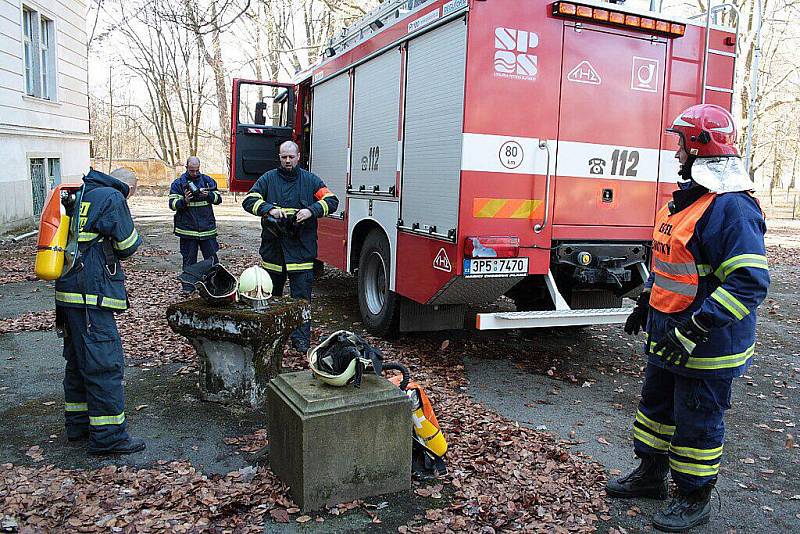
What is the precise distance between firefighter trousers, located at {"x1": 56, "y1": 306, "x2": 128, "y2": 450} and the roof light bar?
402cm

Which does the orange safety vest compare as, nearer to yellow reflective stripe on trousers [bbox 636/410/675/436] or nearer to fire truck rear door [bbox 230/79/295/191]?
yellow reflective stripe on trousers [bbox 636/410/675/436]

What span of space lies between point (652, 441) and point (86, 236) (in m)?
3.43

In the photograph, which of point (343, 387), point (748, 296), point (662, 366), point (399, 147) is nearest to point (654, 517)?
point (662, 366)

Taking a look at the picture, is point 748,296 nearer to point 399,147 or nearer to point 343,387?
point 343,387

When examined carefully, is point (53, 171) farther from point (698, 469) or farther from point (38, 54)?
point (698, 469)

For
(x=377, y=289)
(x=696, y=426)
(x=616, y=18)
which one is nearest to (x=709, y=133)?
(x=696, y=426)

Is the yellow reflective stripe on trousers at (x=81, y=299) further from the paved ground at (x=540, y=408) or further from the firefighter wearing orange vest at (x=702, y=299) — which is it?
the firefighter wearing orange vest at (x=702, y=299)

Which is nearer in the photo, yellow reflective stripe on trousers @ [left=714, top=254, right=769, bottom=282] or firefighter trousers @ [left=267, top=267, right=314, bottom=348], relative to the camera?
yellow reflective stripe on trousers @ [left=714, top=254, right=769, bottom=282]

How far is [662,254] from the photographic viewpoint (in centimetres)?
358

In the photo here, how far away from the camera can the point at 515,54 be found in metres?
5.38

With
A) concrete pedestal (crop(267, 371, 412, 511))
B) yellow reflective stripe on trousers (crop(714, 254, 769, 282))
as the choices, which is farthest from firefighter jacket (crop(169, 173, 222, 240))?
yellow reflective stripe on trousers (crop(714, 254, 769, 282))

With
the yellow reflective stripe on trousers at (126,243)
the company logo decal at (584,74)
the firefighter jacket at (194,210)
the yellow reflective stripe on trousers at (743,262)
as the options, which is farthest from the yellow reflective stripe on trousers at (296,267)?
the yellow reflective stripe on trousers at (743,262)

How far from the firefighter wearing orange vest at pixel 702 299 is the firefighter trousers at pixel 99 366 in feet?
10.1

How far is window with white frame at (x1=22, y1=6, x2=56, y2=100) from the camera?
16.0 metres
